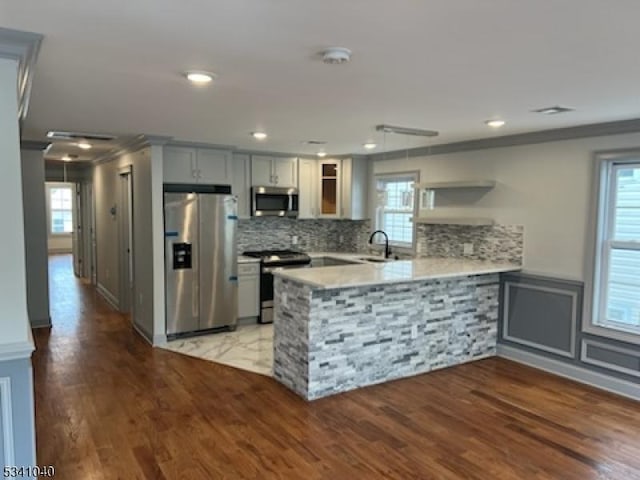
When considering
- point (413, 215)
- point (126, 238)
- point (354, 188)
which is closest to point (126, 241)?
point (126, 238)

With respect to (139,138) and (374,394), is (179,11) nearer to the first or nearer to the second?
(374,394)

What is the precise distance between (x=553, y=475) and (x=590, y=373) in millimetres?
1806

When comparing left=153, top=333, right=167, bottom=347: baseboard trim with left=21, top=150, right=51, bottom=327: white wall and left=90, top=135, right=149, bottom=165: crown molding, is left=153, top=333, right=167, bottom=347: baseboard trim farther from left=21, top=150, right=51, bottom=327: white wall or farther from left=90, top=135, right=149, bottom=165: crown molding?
left=90, top=135, right=149, bottom=165: crown molding

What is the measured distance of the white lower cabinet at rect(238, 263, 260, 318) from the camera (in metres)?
5.94

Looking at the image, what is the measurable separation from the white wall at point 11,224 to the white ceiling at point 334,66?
30 cm

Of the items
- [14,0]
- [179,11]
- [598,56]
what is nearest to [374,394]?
[598,56]

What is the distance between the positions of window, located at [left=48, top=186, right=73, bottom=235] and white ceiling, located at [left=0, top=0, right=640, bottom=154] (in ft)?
36.2

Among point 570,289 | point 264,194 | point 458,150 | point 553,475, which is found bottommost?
point 553,475

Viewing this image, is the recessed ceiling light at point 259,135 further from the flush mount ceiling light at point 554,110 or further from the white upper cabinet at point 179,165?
the flush mount ceiling light at point 554,110

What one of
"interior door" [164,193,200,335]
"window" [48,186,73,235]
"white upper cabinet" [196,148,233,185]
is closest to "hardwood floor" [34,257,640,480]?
"interior door" [164,193,200,335]

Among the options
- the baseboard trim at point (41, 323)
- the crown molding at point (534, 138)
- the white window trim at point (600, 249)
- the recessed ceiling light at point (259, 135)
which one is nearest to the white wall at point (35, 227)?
the baseboard trim at point (41, 323)

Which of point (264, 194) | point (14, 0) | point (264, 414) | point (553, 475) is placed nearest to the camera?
point (14, 0)

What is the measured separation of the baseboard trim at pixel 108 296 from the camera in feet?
23.3

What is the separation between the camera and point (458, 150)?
5309mm
